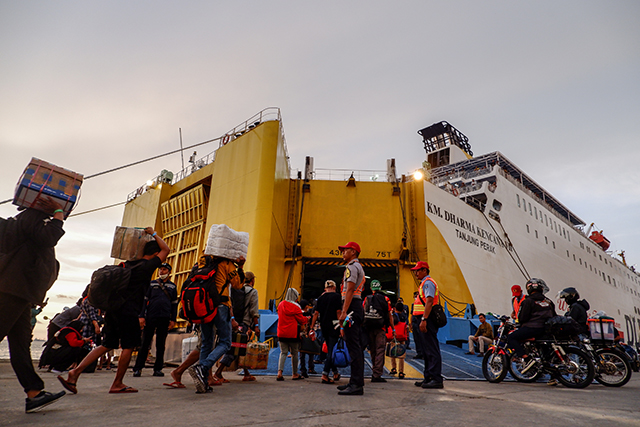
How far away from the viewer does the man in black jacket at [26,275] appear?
2326 mm

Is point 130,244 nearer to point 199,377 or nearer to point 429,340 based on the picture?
point 199,377

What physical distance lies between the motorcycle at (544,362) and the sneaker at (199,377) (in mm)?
3731

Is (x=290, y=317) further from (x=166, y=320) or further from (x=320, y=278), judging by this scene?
(x=320, y=278)

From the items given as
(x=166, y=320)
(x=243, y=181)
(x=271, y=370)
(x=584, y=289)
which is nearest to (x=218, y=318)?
(x=166, y=320)

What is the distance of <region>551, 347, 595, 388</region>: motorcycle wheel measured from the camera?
4.57 meters

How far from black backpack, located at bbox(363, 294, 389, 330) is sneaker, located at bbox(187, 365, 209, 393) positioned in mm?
2441

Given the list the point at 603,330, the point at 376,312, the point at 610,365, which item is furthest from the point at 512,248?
the point at 376,312

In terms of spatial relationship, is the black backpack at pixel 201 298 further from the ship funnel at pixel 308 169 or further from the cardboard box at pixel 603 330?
the ship funnel at pixel 308 169

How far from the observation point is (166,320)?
503cm

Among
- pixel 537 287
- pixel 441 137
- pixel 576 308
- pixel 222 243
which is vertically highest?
pixel 441 137

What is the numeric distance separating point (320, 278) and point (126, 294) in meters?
16.1

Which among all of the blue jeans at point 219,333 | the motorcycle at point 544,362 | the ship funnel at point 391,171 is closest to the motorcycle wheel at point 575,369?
the motorcycle at point 544,362

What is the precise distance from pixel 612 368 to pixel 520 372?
1.23 m

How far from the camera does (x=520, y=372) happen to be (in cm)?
507
